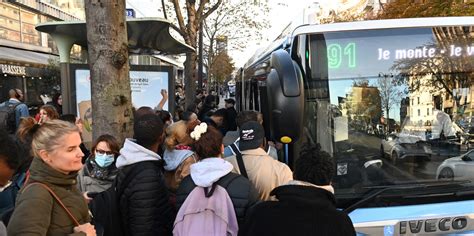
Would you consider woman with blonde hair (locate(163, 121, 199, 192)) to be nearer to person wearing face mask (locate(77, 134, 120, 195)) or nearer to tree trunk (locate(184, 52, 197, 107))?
person wearing face mask (locate(77, 134, 120, 195))

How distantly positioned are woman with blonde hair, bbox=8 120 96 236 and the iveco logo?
7.80 feet

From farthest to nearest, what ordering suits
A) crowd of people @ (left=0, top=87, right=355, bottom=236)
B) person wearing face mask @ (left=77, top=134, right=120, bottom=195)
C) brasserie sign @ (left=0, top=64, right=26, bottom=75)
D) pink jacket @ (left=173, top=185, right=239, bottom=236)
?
brasserie sign @ (left=0, top=64, right=26, bottom=75) → person wearing face mask @ (left=77, top=134, right=120, bottom=195) → pink jacket @ (left=173, top=185, right=239, bottom=236) → crowd of people @ (left=0, top=87, right=355, bottom=236)

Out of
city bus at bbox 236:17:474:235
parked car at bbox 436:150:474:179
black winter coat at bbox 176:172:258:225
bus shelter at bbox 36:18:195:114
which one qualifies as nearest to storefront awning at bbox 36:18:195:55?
bus shelter at bbox 36:18:195:114

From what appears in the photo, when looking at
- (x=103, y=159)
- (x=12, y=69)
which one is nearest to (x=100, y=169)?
(x=103, y=159)

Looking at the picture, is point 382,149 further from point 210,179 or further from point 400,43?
point 210,179

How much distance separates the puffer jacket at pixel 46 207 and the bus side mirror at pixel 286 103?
5.32ft

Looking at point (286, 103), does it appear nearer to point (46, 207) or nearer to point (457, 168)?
point (457, 168)

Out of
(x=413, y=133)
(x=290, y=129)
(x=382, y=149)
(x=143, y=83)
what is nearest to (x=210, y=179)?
(x=290, y=129)

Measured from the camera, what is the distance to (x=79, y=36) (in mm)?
7750

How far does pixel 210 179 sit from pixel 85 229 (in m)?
1.00

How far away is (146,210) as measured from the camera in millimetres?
3127

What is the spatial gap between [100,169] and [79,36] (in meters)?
4.96

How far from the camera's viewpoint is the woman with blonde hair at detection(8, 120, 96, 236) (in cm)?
193

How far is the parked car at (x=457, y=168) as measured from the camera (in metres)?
3.65
